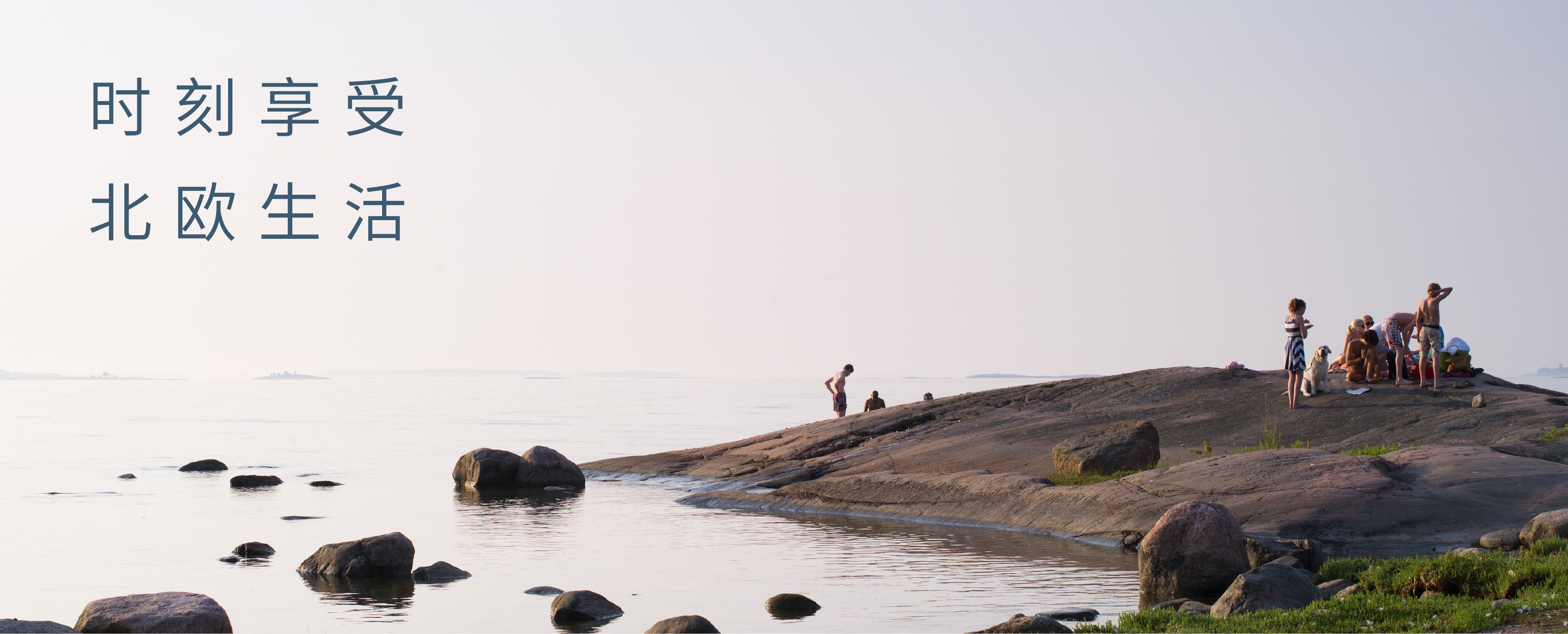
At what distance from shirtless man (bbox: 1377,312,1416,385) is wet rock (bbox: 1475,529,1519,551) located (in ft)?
42.9

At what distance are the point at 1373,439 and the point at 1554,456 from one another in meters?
3.96

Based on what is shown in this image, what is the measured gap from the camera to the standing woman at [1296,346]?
1035 inches

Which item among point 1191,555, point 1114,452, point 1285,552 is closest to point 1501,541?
point 1285,552

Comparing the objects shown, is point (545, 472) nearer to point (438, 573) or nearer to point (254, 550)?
point (254, 550)

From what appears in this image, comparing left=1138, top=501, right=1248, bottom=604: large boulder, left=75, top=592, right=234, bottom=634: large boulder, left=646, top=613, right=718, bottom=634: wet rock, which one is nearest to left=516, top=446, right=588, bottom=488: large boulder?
left=75, top=592, right=234, bottom=634: large boulder

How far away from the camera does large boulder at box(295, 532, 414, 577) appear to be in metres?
19.4

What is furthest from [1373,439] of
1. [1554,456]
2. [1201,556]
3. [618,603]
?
[618,603]

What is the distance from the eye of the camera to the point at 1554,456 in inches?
871

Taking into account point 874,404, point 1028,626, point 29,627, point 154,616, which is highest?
point 874,404

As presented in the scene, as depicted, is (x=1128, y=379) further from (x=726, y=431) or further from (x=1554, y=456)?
(x=726, y=431)

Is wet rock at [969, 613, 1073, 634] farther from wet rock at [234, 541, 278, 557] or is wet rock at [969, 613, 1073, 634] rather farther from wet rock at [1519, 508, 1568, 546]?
wet rock at [234, 541, 278, 557]

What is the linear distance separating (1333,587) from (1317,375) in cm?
1560

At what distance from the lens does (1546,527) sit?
50.0ft

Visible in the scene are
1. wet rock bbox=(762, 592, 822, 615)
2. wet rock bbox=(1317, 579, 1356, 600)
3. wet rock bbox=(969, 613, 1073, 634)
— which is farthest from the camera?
wet rock bbox=(762, 592, 822, 615)
